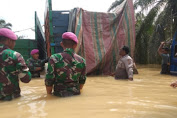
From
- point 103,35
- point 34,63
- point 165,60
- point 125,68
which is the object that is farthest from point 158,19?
point 34,63

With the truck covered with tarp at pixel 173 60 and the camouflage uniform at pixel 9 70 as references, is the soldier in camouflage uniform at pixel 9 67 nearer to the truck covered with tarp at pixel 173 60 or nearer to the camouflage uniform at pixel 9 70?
the camouflage uniform at pixel 9 70

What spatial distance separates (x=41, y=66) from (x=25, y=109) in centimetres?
407

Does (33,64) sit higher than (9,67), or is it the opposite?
(9,67)

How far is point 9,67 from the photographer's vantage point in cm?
267

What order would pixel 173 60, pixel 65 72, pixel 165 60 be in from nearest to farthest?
pixel 65 72 < pixel 173 60 < pixel 165 60

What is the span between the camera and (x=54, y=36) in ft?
19.8

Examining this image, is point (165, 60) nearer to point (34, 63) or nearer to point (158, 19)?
point (158, 19)

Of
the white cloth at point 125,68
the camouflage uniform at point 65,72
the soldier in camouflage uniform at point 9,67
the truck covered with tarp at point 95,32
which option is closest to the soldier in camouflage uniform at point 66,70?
the camouflage uniform at point 65,72

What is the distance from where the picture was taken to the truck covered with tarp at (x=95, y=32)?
19.7ft

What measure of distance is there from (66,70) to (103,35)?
3.72 meters

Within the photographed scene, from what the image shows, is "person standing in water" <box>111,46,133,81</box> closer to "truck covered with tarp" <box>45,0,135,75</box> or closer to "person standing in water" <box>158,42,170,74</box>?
"truck covered with tarp" <box>45,0,135,75</box>

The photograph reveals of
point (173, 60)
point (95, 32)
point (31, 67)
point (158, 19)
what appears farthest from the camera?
point (158, 19)

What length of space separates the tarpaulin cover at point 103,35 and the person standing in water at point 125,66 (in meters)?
1.23

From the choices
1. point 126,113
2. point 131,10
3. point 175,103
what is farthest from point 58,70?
point 131,10
